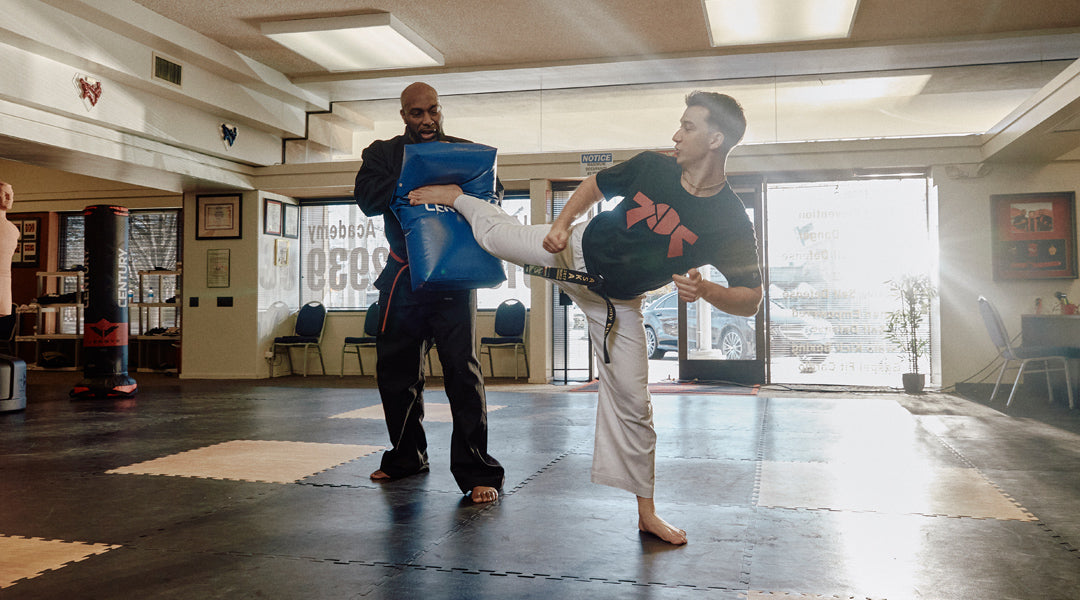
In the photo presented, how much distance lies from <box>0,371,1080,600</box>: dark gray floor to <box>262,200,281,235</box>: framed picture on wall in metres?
4.27

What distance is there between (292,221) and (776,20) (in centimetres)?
584

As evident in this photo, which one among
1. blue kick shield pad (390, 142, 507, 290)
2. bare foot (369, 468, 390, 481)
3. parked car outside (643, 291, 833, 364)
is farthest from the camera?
parked car outside (643, 291, 833, 364)

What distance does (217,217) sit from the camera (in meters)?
8.29

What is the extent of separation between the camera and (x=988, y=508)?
8.05 ft

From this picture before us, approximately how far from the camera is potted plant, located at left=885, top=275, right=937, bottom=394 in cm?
674

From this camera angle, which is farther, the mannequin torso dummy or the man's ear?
the mannequin torso dummy

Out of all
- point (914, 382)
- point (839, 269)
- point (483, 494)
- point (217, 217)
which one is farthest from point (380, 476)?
point (217, 217)

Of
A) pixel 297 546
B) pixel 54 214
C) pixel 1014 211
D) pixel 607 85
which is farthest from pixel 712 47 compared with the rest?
pixel 54 214

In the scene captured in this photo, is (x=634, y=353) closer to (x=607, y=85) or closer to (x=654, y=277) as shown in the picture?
(x=654, y=277)

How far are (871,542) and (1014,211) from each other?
608 centimetres

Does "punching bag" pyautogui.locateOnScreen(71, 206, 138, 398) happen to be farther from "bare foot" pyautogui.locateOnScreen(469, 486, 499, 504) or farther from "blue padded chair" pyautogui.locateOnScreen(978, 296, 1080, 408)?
"blue padded chair" pyautogui.locateOnScreen(978, 296, 1080, 408)

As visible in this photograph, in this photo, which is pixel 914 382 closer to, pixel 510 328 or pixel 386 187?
pixel 510 328

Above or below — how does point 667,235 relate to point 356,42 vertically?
below

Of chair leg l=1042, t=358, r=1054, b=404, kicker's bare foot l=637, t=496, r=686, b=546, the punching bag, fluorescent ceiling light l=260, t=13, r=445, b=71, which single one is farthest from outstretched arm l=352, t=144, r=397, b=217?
chair leg l=1042, t=358, r=1054, b=404
